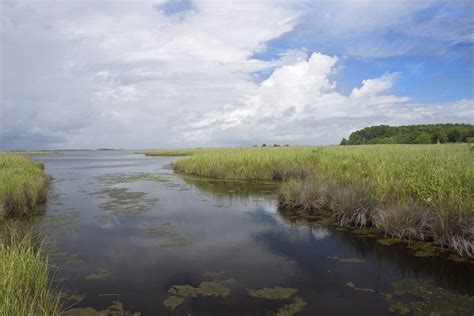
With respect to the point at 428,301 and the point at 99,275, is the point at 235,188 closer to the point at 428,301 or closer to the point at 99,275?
the point at 99,275

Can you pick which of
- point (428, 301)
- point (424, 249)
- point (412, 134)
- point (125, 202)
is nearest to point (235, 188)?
point (125, 202)

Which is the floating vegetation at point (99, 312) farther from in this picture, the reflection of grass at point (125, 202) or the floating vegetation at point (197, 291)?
the reflection of grass at point (125, 202)

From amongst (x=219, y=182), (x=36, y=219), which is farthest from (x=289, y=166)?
(x=36, y=219)

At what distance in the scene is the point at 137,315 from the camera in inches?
177

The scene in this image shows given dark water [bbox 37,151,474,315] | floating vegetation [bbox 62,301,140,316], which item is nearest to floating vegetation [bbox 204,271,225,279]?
dark water [bbox 37,151,474,315]

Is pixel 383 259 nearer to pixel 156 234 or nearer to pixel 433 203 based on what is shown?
pixel 433 203

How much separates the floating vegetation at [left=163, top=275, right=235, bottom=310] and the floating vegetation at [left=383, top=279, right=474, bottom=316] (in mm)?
2542

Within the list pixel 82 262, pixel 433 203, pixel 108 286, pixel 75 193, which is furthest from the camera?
pixel 75 193

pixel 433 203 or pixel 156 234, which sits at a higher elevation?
pixel 433 203

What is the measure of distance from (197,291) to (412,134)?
63140mm

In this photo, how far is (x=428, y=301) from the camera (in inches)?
190

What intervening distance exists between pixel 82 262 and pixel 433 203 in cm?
A: 785

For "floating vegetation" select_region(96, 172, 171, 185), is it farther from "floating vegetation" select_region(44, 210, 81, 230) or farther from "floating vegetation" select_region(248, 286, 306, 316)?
"floating vegetation" select_region(248, 286, 306, 316)

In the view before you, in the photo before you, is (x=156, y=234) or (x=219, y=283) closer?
(x=219, y=283)
